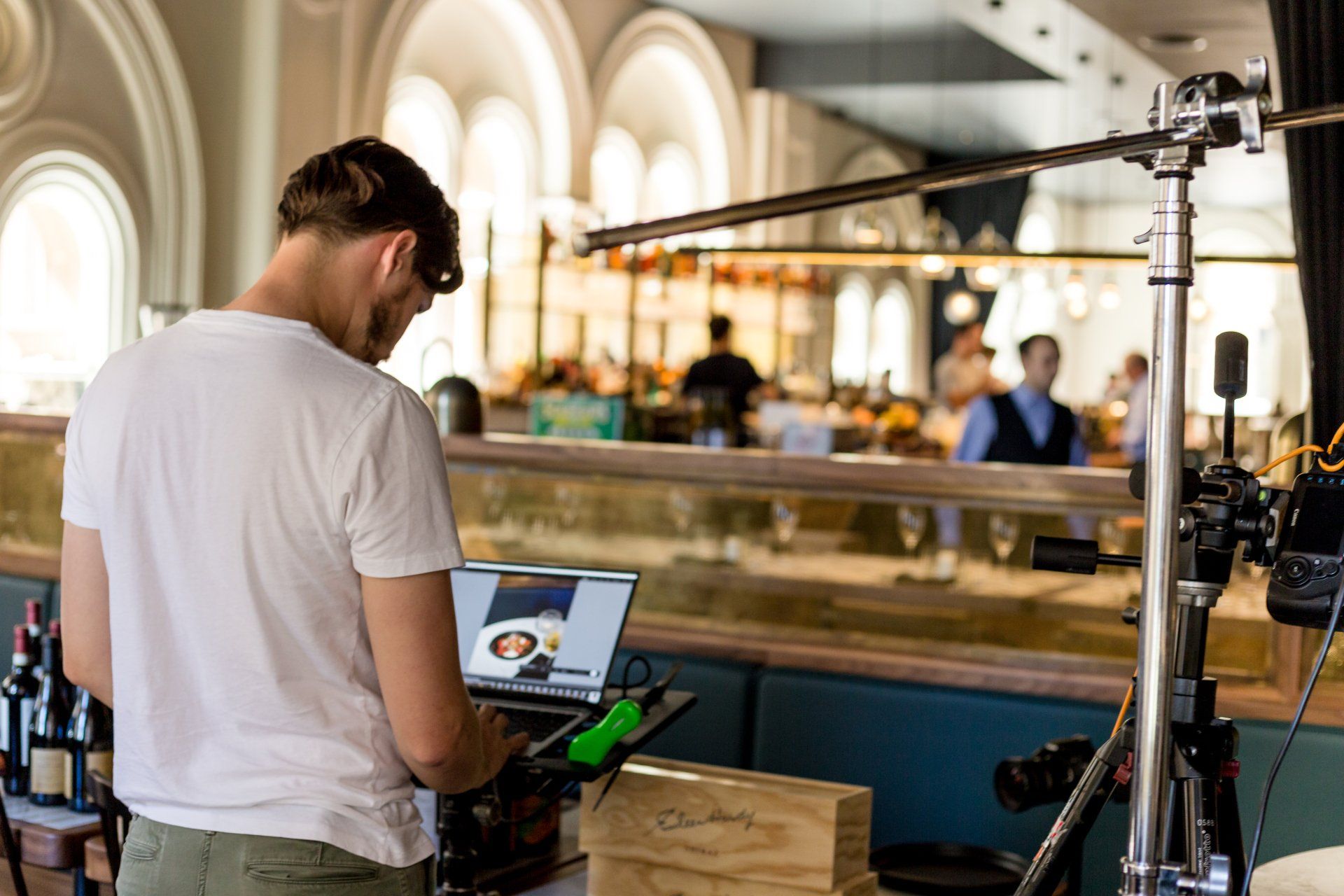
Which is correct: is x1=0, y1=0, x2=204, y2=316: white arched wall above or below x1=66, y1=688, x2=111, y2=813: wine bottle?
above

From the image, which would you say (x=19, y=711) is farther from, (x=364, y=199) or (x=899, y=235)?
(x=899, y=235)

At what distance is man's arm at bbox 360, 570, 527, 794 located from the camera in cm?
131

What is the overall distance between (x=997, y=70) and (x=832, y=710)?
10.3 m

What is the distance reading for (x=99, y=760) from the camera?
220 cm

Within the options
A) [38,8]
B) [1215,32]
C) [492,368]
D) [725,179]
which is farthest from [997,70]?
[38,8]

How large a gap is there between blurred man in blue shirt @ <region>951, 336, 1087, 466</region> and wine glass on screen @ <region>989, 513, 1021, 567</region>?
1718 mm

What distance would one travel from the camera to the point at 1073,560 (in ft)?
4.21

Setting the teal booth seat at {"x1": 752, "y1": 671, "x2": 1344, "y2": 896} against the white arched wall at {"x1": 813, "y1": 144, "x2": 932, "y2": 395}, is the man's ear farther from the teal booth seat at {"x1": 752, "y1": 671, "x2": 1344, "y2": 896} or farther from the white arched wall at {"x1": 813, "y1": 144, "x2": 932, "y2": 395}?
the white arched wall at {"x1": 813, "y1": 144, "x2": 932, "y2": 395}

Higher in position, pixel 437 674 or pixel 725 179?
pixel 725 179

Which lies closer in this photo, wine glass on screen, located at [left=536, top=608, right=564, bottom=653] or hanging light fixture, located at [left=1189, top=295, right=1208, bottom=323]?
wine glass on screen, located at [left=536, top=608, right=564, bottom=653]

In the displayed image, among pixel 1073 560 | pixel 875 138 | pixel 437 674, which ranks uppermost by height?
pixel 875 138

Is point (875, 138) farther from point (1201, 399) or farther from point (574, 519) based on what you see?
point (574, 519)

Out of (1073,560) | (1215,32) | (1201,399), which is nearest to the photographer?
(1073,560)

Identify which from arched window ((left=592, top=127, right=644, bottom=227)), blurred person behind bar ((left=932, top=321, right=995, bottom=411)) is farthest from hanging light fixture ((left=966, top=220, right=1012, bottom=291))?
arched window ((left=592, top=127, right=644, bottom=227))
